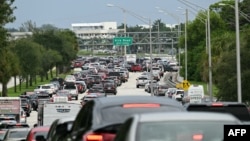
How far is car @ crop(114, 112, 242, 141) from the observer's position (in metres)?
10.8

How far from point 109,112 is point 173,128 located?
11.4ft

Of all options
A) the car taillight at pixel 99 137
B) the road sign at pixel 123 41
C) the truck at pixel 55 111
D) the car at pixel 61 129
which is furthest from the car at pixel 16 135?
the road sign at pixel 123 41

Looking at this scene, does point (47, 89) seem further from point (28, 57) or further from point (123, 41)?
point (123, 41)

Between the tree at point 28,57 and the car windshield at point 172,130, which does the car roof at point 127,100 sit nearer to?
the car windshield at point 172,130

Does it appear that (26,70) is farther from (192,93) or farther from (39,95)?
(192,93)

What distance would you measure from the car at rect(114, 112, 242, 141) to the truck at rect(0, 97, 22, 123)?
4937 centimetres

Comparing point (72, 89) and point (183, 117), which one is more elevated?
point (183, 117)

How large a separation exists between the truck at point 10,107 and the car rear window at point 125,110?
151 feet

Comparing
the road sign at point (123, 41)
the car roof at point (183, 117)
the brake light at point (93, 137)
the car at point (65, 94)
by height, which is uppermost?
the road sign at point (123, 41)

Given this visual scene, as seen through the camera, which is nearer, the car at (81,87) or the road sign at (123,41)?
the car at (81,87)

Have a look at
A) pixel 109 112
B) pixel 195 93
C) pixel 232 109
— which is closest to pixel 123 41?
pixel 195 93

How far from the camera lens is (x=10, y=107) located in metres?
61.9

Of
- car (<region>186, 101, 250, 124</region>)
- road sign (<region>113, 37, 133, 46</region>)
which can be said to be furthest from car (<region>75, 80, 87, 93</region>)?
car (<region>186, 101, 250, 124</region>)
